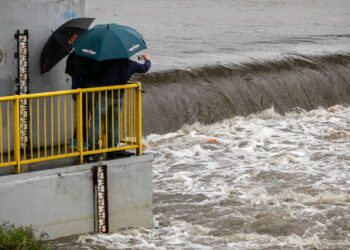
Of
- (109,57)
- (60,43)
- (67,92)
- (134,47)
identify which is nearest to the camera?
(67,92)

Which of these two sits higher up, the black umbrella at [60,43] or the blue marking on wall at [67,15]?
the blue marking on wall at [67,15]

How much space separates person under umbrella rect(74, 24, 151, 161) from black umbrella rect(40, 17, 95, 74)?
0.79ft

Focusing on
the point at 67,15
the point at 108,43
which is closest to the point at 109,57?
the point at 108,43

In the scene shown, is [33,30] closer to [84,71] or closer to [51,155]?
[84,71]

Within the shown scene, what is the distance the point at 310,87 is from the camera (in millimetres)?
22000

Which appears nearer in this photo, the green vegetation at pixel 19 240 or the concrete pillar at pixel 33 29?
the green vegetation at pixel 19 240

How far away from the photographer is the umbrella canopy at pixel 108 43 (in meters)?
10.4

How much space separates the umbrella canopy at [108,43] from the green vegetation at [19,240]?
2226mm

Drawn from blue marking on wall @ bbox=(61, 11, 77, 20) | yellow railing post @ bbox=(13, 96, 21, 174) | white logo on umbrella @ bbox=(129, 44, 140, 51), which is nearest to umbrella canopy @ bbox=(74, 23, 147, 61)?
white logo on umbrella @ bbox=(129, 44, 140, 51)

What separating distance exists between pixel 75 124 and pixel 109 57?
117 cm

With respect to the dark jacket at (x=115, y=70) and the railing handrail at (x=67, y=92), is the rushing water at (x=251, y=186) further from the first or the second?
the dark jacket at (x=115, y=70)

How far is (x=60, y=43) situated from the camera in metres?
10.8

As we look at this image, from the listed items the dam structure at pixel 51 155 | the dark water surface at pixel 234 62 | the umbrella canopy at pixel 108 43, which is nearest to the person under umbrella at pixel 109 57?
the umbrella canopy at pixel 108 43

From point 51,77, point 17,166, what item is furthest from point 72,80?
point 17,166
